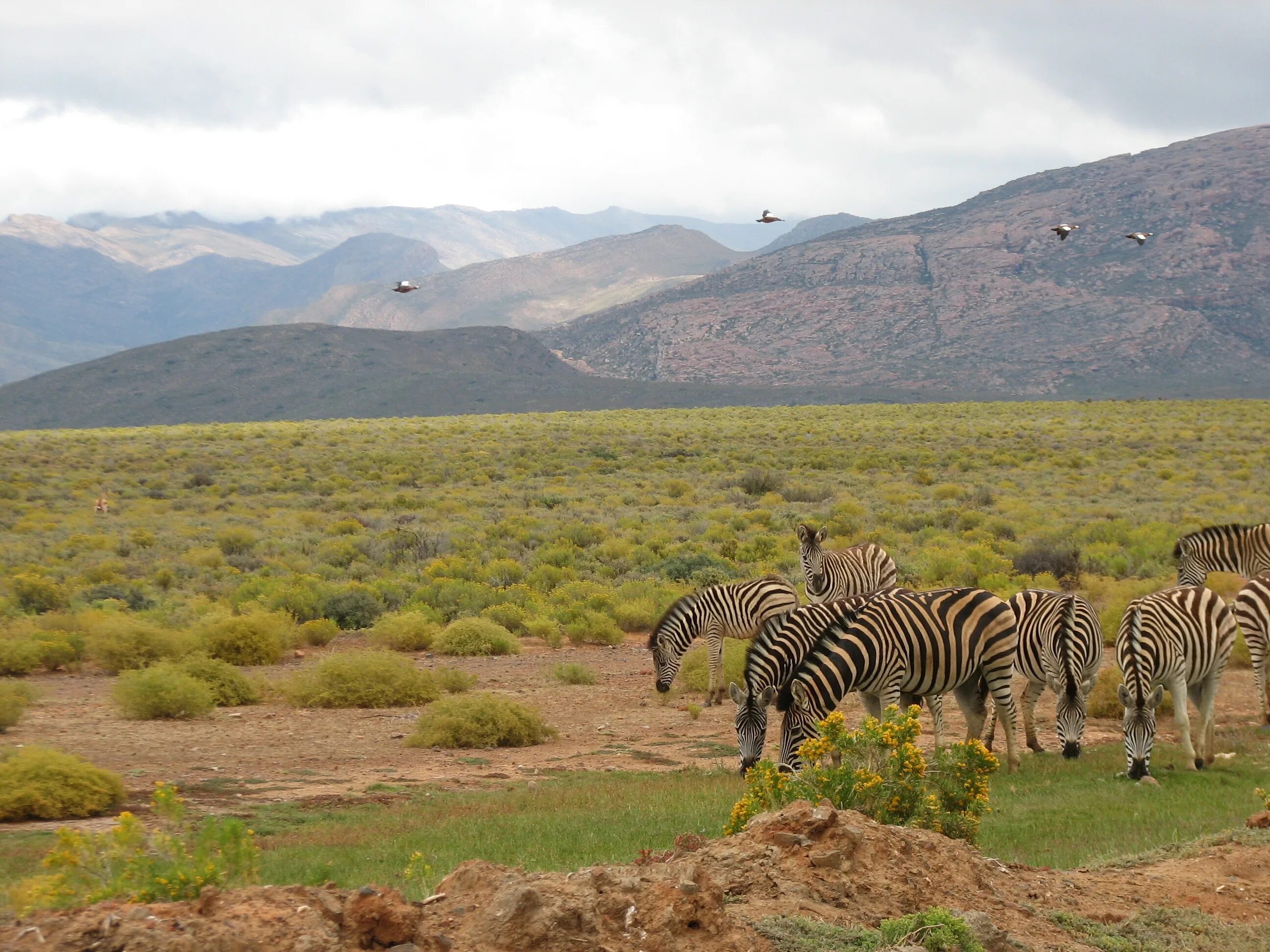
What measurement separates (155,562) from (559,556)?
8777mm

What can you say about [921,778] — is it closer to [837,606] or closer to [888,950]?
[888,950]

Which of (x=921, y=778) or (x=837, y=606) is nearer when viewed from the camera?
(x=921, y=778)

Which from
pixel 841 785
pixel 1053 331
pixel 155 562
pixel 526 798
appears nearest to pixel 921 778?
pixel 841 785

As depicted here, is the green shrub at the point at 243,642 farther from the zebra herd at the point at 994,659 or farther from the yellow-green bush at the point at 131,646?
the zebra herd at the point at 994,659

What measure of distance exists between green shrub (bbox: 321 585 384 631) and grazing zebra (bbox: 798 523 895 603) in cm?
852

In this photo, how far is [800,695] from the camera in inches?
406

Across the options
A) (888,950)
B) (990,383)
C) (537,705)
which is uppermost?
(990,383)

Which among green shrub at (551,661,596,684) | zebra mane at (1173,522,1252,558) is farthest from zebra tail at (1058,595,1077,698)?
zebra mane at (1173,522,1252,558)

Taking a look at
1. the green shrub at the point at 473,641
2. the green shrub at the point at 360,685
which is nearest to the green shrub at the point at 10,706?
the green shrub at the point at 360,685

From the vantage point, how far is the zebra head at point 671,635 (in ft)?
52.5

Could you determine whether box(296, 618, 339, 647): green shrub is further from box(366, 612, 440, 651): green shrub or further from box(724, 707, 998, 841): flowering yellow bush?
box(724, 707, 998, 841): flowering yellow bush

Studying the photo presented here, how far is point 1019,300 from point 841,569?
454ft

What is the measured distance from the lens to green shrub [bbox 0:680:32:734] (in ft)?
42.7

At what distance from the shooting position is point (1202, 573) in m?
19.1
